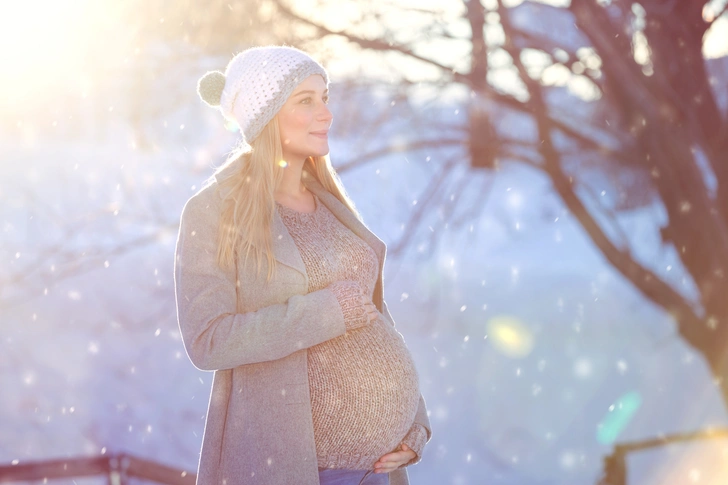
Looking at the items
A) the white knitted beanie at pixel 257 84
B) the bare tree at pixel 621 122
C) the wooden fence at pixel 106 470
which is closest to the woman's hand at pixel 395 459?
the white knitted beanie at pixel 257 84

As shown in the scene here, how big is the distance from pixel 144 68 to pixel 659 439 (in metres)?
3.82

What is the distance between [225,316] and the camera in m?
1.85

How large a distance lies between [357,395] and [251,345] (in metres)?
0.35

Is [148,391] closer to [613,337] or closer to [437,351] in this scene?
[437,351]

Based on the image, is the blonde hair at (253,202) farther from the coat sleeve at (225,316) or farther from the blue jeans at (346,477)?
the blue jeans at (346,477)

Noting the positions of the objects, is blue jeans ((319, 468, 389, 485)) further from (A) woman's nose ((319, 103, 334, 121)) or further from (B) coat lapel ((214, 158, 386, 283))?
(A) woman's nose ((319, 103, 334, 121))

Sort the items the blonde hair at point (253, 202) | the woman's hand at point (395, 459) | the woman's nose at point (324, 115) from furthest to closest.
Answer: the woman's nose at point (324, 115)
the woman's hand at point (395, 459)
the blonde hair at point (253, 202)

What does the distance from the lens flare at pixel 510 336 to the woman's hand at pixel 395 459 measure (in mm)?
5825

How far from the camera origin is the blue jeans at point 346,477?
1986 millimetres

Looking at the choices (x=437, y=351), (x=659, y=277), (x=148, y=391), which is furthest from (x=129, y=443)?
(x=659, y=277)

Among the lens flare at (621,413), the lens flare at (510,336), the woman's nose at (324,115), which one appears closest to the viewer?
the woman's nose at (324,115)

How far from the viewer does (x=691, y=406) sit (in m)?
5.19

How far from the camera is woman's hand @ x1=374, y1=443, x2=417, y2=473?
2.05 m

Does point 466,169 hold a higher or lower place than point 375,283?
lower
